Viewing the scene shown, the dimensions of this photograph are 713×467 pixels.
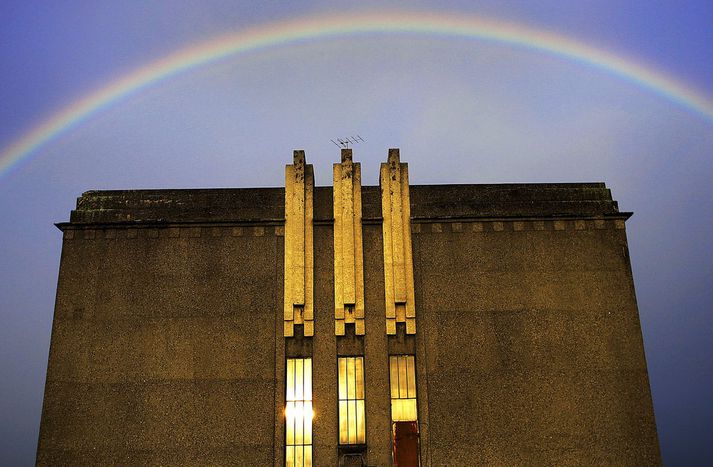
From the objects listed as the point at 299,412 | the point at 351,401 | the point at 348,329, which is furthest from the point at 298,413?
the point at 348,329

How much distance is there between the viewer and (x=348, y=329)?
27.0 meters

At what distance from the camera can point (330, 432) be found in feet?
84.3

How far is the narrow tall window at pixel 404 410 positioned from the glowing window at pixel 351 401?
1.23 m

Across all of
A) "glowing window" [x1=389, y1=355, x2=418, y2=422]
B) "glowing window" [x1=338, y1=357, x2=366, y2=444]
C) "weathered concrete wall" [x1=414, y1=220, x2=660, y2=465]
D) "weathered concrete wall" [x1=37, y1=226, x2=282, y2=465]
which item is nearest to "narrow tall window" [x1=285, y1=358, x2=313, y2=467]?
"weathered concrete wall" [x1=37, y1=226, x2=282, y2=465]

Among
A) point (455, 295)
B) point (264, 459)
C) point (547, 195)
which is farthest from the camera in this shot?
point (547, 195)

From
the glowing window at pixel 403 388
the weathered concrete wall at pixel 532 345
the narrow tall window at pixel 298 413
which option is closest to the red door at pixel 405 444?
the glowing window at pixel 403 388

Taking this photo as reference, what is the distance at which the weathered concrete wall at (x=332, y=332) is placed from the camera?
2564 cm

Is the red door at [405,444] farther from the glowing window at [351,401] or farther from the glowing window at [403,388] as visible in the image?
the glowing window at [351,401]

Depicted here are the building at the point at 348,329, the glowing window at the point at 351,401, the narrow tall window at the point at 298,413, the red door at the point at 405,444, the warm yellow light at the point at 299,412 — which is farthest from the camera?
the warm yellow light at the point at 299,412

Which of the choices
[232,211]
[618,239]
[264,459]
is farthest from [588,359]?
[232,211]

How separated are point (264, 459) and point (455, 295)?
9.99m

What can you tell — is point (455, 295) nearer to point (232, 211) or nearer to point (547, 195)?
point (547, 195)

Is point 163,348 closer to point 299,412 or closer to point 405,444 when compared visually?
point 299,412

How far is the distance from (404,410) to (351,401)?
2120 millimetres
